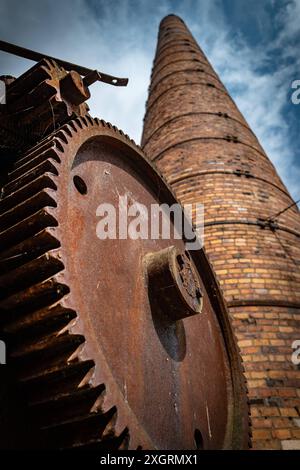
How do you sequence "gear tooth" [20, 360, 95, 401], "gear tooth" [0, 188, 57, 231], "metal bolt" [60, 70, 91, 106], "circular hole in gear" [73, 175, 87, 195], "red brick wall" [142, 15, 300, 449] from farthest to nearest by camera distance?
"red brick wall" [142, 15, 300, 449] → "metal bolt" [60, 70, 91, 106] → "circular hole in gear" [73, 175, 87, 195] → "gear tooth" [0, 188, 57, 231] → "gear tooth" [20, 360, 95, 401]

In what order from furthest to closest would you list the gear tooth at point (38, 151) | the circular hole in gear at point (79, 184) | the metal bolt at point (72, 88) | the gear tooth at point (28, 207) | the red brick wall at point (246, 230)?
1. the red brick wall at point (246, 230)
2. the metal bolt at point (72, 88)
3. the circular hole in gear at point (79, 184)
4. the gear tooth at point (38, 151)
5. the gear tooth at point (28, 207)

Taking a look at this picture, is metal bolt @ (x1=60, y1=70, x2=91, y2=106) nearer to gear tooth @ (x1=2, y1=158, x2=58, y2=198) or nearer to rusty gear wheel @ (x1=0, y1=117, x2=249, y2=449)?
rusty gear wheel @ (x1=0, y1=117, x2=249, y2=449)

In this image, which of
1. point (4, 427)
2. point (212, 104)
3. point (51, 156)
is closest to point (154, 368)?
point (4, 427)

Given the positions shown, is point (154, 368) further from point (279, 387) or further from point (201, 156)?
point (201, 156)

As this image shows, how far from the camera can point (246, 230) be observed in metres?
3.67

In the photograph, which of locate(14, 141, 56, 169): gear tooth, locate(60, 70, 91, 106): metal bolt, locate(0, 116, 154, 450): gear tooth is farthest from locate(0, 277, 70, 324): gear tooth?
locate(60, 70, 91, 106): metal bolt

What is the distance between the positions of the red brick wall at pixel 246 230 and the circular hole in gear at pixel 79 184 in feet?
6.91

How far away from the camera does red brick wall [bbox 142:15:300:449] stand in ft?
8.74

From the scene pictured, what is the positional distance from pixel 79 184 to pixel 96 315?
1.61 feet

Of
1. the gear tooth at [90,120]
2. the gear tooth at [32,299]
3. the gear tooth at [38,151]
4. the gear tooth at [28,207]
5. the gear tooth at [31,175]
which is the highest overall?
the gear tooth at [90,120]

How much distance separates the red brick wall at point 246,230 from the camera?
8.74ft

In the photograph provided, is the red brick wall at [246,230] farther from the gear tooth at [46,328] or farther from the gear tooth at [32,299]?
the gear tooth at [32,299]

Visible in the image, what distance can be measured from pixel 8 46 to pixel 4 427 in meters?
1.74

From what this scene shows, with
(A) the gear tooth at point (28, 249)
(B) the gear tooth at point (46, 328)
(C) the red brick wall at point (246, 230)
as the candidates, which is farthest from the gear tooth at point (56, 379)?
(C) the red brick wall at point (246, 230)
